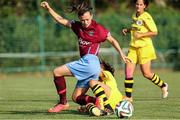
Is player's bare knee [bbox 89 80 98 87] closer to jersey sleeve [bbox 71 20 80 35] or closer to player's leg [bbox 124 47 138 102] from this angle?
jersey sleeve [bbox 71 20 80 35]

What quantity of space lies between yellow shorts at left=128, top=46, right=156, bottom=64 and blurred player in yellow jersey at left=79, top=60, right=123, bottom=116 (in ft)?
7.37

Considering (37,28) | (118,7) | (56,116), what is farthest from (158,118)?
(118,7)

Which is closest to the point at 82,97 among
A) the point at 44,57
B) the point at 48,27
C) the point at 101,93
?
the point at 101,93

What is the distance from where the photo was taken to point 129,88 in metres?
12.6

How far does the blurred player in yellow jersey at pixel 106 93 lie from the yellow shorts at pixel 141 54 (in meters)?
2.24

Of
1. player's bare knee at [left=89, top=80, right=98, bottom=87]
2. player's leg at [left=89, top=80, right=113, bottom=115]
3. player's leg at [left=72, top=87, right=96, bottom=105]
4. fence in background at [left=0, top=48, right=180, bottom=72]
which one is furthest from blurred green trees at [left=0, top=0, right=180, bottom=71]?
player's leg at [left=89, top=80, right=113, bottom=115]

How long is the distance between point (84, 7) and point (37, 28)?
1661cm

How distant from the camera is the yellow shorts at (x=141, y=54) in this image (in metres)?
12.8

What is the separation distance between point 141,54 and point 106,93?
2.78m

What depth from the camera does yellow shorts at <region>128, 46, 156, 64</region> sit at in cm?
1282

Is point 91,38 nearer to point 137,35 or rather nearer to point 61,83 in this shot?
point 61,83

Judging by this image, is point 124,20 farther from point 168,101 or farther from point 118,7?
point 168,101

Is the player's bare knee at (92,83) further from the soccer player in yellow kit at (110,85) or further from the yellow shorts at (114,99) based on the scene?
the yellow shorts at (114,99)

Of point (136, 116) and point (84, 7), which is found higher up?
point (84, 7)
